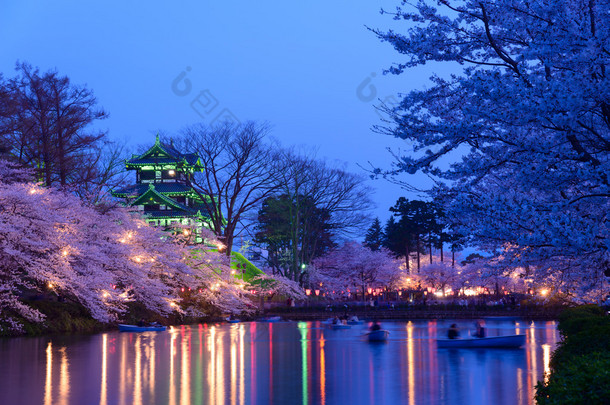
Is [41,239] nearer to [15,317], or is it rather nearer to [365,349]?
[15,317]

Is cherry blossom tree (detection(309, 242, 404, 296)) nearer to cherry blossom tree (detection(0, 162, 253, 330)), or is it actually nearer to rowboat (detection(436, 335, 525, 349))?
cherry blossom tree (detection(0, 162, 253, 330))

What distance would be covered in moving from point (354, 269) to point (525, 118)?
67.6m

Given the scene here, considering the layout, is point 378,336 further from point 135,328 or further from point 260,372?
point 135,328

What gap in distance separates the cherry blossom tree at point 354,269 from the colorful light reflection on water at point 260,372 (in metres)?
46.3

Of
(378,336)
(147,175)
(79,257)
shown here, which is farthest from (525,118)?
(147,175)

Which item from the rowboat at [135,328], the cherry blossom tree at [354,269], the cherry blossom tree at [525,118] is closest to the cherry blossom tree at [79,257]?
the rowboat at [135,328]

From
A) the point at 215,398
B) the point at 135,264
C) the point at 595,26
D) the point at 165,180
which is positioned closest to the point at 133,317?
the point at 135,264

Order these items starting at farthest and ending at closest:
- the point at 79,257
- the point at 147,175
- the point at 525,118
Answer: the point at 147,175 → the point at 79,257 → the point at 525,118

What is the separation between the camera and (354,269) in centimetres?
7594

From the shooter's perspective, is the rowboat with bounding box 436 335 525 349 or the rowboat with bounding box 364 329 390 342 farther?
the rowboat with bounding box 364 329 390 342

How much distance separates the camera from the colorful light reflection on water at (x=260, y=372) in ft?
43.4

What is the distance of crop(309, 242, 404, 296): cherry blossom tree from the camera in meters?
74.9

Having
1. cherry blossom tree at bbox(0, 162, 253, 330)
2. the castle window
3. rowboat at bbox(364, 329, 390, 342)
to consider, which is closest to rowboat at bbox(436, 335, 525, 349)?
rowboat at bbox(364, 329, 390, 342)

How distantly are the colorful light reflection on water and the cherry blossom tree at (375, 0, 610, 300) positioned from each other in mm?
3928
